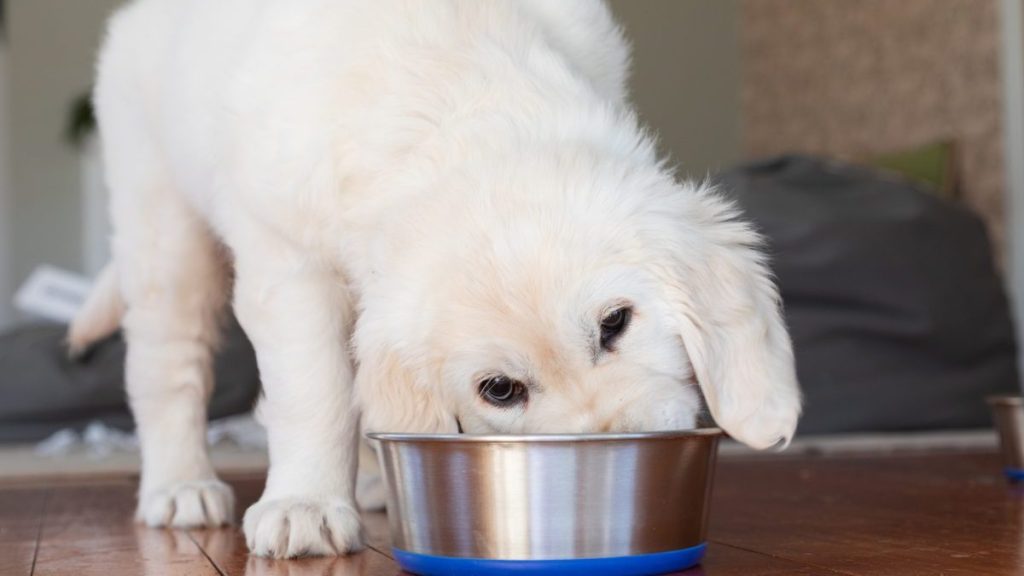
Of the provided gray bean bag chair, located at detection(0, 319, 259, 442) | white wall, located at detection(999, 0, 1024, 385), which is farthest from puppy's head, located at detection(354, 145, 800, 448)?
white wall, located at detection(999, 0, 1024, 385)

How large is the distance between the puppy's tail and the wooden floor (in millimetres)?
356

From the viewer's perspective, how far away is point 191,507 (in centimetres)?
245

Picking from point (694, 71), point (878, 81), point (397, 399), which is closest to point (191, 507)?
point (397, 399)

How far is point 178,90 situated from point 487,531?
3.72ft

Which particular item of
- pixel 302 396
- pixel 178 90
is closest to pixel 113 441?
pixel 178 90

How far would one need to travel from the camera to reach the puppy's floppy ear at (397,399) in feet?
5.90

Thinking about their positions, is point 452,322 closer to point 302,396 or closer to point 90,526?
point 302,396

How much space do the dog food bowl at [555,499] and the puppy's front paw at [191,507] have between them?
2.64 feet

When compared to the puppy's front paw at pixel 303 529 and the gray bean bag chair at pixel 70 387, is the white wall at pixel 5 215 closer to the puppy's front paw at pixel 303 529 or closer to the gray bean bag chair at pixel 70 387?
the gray bean bag chair at pixel 70 387

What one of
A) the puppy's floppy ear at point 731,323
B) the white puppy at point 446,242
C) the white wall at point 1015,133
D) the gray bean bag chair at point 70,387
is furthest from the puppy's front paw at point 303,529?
the white wall at point 1015,133

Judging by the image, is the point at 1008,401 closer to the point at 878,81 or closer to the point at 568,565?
the point at 568,565

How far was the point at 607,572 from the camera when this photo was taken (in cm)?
169

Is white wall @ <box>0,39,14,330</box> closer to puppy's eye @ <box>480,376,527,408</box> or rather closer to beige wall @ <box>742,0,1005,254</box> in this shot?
beige wall @ <box>742,0,1005,254</box>

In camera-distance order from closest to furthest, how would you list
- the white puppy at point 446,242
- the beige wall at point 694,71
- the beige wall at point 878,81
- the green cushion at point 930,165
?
the white puppy at point 446,242, the green cushion at point 930,165, the beige wall at point 878,81, the beige wall at point 694,71
